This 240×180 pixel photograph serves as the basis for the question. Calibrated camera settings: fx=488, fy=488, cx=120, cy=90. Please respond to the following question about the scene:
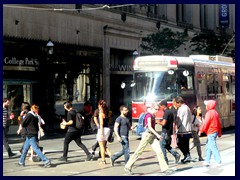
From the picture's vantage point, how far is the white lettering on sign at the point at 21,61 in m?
22.2

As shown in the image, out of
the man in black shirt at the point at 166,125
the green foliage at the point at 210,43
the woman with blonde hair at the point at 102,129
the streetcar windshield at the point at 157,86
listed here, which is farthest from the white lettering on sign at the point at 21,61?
the green foliage at the point at 210,43

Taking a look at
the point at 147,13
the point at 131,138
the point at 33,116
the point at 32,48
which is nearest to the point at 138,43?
the point at 147,13

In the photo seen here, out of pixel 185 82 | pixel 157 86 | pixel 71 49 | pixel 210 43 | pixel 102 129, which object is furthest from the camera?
pixel 210 43

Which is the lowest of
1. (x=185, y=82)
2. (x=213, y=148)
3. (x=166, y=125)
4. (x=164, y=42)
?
(x=213, y=148)

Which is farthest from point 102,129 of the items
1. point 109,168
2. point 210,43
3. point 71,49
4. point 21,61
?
point 210,43

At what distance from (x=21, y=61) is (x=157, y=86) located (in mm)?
7369

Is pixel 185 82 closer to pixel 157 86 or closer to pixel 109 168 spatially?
pixel 157 86

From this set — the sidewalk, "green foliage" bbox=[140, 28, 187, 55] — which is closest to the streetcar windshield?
the sidewalk

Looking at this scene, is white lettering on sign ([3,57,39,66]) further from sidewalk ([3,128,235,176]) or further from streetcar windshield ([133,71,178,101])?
sidewalk ([3,128,235,176])

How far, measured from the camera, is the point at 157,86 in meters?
19.0

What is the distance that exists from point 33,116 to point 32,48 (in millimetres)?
11954

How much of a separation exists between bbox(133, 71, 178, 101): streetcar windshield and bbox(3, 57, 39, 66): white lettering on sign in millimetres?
6504

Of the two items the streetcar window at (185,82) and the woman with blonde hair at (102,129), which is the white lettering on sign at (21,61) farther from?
the woman with blonde hair at (102,129)
